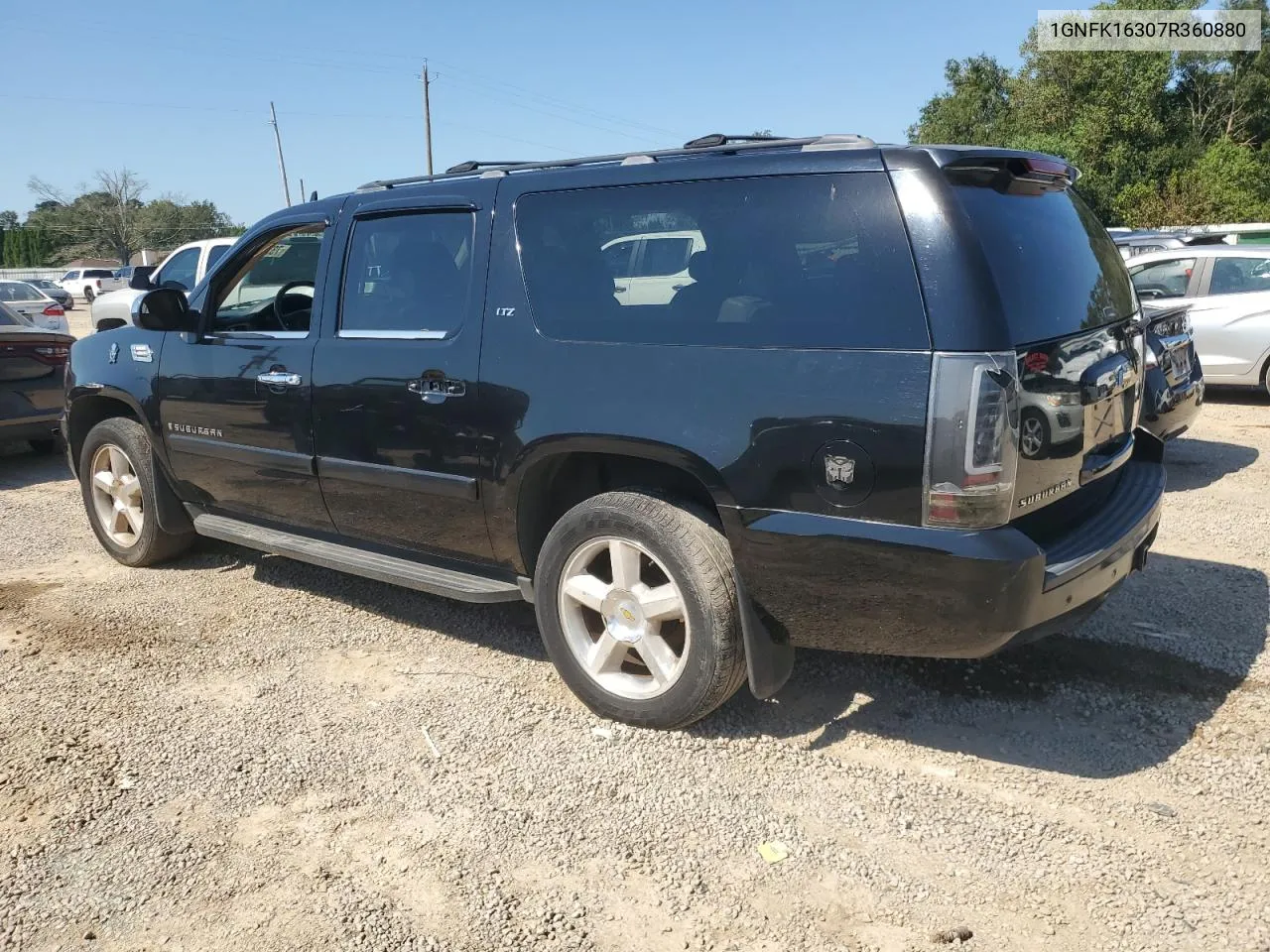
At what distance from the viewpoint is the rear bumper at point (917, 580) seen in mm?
2701

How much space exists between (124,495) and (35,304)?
20.4 metres

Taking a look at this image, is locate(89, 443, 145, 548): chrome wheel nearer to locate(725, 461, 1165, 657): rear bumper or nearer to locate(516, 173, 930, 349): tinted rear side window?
locate(516, 173, 930, 349): tinted rear side window

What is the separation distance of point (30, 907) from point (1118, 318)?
12.3ft

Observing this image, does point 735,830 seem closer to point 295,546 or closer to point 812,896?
point 812,896

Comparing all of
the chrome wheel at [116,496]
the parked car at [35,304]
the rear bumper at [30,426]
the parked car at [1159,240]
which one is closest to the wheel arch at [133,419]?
the chrome wheel at [116,496]

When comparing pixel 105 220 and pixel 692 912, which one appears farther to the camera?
pixel 105 220

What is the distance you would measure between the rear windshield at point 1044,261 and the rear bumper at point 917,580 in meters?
0.62

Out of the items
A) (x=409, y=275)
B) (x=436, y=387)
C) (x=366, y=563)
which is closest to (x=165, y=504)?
(x=366, y=563)

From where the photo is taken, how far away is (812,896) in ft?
8.47

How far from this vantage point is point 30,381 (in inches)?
306

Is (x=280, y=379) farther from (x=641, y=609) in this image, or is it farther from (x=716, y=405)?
(x=716, y=405)

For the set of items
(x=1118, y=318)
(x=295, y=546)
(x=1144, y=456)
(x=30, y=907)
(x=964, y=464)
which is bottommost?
(x=30, y=907)

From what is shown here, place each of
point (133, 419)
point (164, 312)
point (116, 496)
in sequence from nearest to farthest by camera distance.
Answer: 1. point (164, 312)
2. point (133, 419)
3. point (116, 496)

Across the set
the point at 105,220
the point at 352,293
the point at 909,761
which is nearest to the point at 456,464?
the point at 352,293
